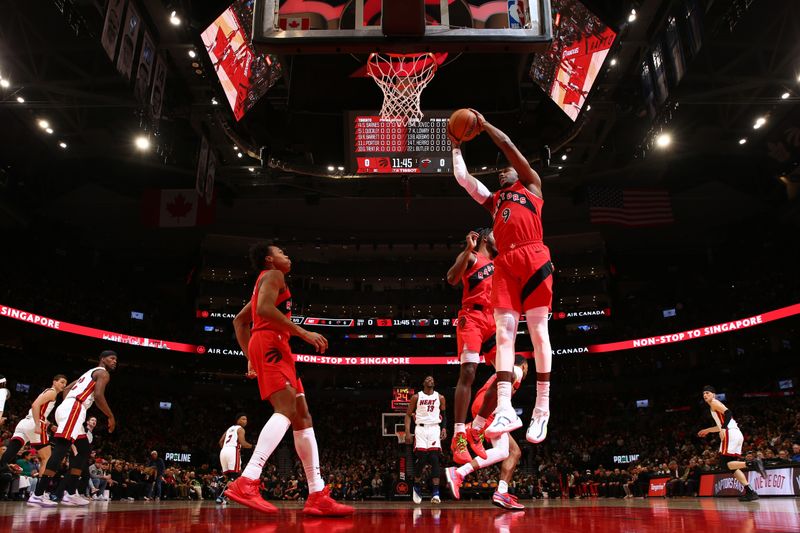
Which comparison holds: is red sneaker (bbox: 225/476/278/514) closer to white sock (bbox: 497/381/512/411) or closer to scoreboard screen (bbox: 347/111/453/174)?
white sock (bbox: 497/381/512/411)

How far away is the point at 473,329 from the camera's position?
21.4 ft

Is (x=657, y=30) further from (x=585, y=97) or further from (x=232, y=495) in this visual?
(x=232, y=495)

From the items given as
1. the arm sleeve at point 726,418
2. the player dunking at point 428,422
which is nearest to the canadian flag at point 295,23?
the player dunking at point 428,422

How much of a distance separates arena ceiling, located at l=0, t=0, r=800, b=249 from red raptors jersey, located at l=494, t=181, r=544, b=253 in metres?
9.85

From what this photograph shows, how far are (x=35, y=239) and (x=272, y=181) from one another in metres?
14.2

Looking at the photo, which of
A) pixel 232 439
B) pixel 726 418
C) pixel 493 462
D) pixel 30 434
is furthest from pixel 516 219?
pixel 30 434

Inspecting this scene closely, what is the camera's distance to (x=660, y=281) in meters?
36.4

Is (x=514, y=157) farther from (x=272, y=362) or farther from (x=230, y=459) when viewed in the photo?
(x=230, y=459)

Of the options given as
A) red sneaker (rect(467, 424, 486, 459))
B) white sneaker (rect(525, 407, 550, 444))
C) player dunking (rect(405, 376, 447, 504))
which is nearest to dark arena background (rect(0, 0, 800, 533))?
red sneaker (rect(467, 424, 486, 459))

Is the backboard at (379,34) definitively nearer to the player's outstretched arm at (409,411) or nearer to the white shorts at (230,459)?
the player's outstretched arm at (409,411)

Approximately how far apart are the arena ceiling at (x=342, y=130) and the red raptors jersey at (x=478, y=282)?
8.88 meters

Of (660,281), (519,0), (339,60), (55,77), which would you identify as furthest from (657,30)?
(660,281)

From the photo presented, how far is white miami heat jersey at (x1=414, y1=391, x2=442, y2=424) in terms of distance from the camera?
9.70 metres

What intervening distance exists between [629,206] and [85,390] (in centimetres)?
1879
